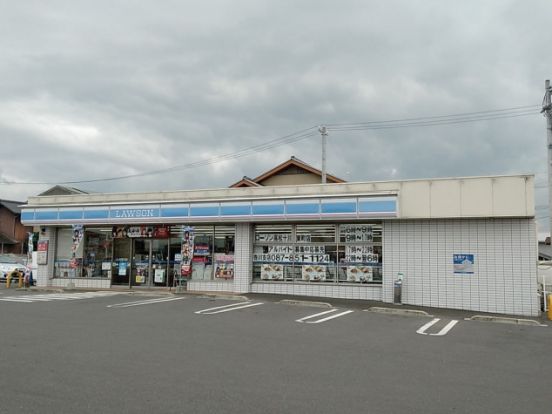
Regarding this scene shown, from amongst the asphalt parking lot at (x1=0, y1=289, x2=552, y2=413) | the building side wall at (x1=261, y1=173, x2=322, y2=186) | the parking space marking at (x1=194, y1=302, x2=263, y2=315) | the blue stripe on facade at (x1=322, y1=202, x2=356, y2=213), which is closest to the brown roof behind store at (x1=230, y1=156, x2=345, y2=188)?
the building side wall at (x1=261, y1=173, x2=322, y2=186)

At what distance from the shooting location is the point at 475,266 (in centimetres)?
1627

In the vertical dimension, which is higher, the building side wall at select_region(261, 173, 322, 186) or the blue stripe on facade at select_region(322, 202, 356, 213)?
the building side wall at select_region(261, 173, 322, 186)

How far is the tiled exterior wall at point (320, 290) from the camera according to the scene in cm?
1766

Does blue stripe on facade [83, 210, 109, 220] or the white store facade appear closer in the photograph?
the white store facade

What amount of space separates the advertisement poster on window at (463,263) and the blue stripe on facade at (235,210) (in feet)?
24.1

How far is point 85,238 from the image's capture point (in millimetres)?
22375

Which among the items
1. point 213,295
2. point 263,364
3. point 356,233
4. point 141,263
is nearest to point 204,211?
point 213,295

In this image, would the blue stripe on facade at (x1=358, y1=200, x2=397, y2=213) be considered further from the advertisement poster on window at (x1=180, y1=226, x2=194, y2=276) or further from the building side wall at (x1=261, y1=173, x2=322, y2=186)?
the building side wall at (x1=261, y1=173, x2=322, y2=186)

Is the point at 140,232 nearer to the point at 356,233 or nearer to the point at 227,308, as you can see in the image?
the point at 227,308

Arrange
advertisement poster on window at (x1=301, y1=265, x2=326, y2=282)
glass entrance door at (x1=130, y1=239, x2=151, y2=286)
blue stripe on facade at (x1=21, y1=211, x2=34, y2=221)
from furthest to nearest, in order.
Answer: blue stripe on facade at (x1=21, y1=211, x2=34, y2=221), glass entrance door at (x1=130, y1=239, x2=151, y2=286), advertisement poster on window at (x1=301, y1=265, x2=326, y2=282)

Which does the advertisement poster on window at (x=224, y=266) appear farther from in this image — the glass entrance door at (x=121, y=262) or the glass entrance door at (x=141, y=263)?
the glass entrance door at (x=121, y=262)

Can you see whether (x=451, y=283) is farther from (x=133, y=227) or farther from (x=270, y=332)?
(x=133, y=227)

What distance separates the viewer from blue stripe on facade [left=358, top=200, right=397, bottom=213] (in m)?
16.5

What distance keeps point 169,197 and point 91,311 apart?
25.6 feet
